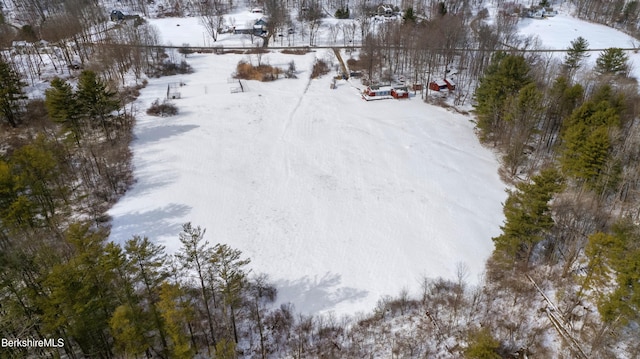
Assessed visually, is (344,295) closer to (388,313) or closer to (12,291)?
(388,313)

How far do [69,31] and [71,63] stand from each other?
368 inches

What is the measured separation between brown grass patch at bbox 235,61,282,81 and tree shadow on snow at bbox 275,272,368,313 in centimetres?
3885

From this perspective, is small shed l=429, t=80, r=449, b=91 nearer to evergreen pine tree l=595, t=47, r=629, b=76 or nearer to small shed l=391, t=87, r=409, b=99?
small shed l=391, t=87, r=409, b=99

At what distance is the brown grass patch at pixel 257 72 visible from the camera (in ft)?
188

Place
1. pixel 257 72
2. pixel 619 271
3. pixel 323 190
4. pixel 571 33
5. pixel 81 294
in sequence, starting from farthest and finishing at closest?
pixel 571 33
pixel 257 72
pixel 323 190
pixel 619 271
pixel 81 294

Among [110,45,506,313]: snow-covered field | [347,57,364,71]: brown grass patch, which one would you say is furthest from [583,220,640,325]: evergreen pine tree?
[347,57,364,71]: brown grass patch

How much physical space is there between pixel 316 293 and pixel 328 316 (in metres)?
1.92

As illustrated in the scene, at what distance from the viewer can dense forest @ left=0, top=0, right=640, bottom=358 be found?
1708 centimetres

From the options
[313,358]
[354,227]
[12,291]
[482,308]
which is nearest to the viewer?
[12,291]

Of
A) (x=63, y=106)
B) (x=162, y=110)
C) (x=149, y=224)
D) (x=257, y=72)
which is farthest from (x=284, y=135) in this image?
(x=63, y=106)

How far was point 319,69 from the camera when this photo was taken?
2393 inches

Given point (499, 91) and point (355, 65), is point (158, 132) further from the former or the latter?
point (499, 91)

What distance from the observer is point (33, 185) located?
2622 centimetres

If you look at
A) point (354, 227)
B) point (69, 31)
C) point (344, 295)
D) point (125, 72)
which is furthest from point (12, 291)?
point (69, 31)
